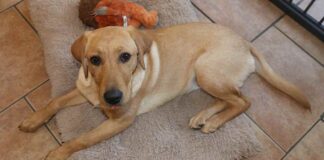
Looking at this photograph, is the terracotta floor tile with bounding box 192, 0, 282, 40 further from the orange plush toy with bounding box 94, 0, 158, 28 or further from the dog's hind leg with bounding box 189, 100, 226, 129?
the dog's hind leg with bounding box 189, 100, 226, 129

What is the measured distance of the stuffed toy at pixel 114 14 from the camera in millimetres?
2297

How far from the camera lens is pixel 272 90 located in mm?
2531

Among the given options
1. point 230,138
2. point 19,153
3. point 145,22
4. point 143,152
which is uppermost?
point 145,22

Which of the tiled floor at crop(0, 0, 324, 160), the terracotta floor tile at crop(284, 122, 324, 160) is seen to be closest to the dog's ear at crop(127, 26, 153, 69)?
the tiled floor at crop(0, 0, 324, 160)

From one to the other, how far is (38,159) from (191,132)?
3.11 feet

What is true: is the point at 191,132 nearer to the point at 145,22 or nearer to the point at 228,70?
the point at 228,70

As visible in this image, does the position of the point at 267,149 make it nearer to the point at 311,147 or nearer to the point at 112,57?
the point at 311,147

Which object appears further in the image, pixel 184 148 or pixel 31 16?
pixel 31 16

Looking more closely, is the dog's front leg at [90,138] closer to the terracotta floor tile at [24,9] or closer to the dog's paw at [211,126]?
the dog's paw at [211,126]

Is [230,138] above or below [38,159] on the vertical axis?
above

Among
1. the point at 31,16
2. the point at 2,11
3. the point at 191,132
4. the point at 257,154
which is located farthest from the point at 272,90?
the point at 2,11

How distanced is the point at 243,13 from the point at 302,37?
479mm

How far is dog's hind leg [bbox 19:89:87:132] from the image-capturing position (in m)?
2.22

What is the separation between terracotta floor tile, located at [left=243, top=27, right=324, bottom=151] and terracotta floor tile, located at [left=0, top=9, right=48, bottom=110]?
145 centimetres
